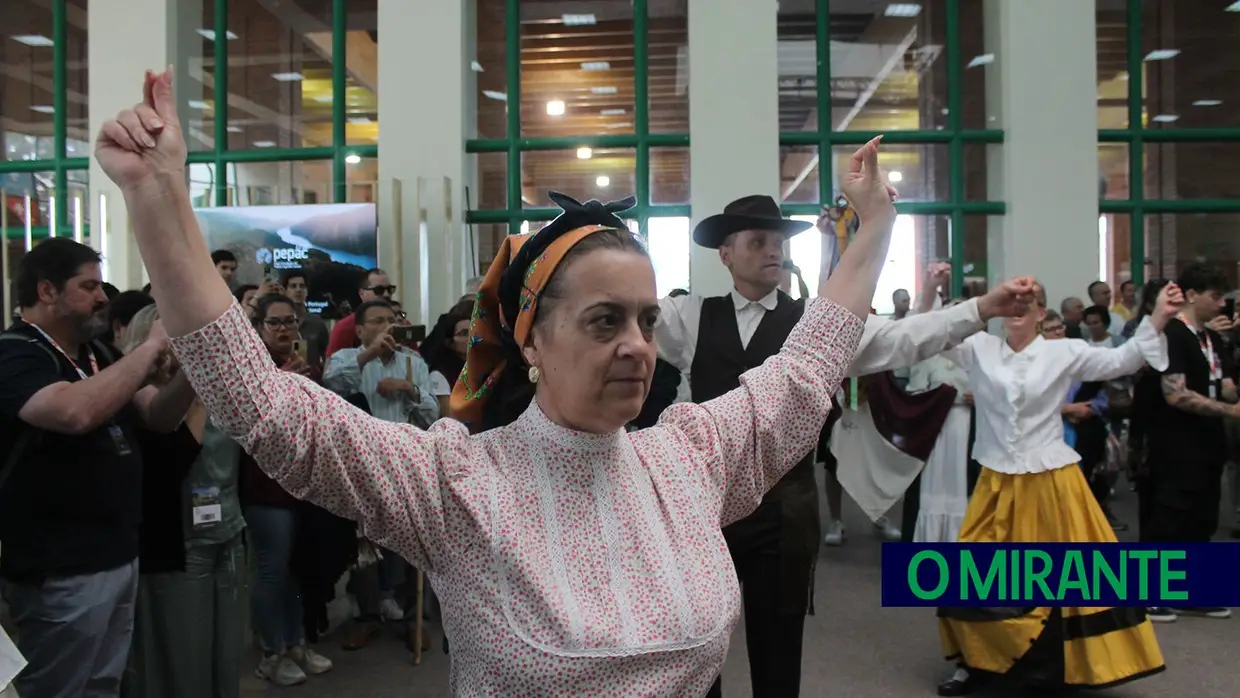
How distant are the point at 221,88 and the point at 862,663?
9218 millimetres

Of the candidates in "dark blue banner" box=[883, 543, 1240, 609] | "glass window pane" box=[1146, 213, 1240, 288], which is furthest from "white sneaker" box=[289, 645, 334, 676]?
"glass window pane" box=[1146, 213, 1240, 288]

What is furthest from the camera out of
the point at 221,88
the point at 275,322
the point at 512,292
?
the point at 221,88

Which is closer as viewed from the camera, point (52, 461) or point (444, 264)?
point (52, 461)

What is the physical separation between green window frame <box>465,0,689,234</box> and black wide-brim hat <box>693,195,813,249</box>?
6.50 m

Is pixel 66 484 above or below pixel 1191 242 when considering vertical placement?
below

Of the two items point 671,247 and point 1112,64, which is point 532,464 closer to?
Answer: point 671,247

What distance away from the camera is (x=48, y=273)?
330cm

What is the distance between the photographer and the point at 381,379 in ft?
17.9

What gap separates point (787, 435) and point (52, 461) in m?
2.44

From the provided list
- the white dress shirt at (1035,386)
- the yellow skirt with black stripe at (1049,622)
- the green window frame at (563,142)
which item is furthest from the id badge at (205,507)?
the green window frame at (563,142)

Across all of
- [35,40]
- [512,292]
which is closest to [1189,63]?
[512,292]

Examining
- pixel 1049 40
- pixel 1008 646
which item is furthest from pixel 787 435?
pixel 1049 40

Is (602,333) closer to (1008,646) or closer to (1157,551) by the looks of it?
(1008,646)

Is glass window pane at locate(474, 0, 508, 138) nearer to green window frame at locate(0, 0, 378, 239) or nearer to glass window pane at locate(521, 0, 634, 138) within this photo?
glass window pane at locate(521, 0, 634, 138)
